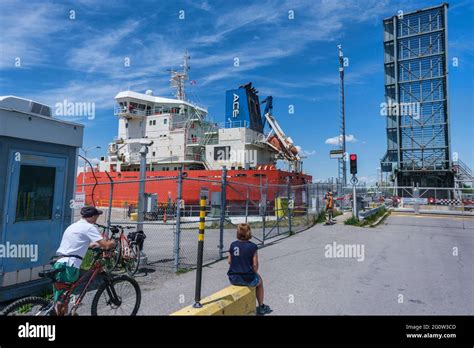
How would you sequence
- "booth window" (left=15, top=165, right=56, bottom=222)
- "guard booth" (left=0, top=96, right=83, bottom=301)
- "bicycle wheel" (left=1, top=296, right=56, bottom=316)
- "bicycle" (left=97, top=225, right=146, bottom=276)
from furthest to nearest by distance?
"bicycle" (left=97, top=225, right=146, bottom=276), "booth window" (left=15, top=165, right=56, bottom=222), "guard booth" (left=0, top=96, right=83, bottom=301), "bicycle wheel" (left=1, top=296, right=56, bottom=316)

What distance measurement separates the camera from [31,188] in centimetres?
→ 509

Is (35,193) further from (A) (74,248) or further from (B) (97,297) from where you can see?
(B) (97,297)

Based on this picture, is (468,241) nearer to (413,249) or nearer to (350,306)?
(413,249)

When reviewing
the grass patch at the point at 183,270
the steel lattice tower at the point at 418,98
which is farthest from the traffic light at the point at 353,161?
the steel lattice tower at the point at 418,98

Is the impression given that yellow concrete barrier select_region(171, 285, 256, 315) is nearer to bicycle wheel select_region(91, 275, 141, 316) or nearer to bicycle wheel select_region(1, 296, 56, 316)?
bicycle wheel select_region(91, 275, 141, 316)

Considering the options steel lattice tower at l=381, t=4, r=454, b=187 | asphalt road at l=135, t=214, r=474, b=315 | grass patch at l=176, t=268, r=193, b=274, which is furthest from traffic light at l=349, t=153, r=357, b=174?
steel lattice tower at l=381, t=4, r=454, b=187

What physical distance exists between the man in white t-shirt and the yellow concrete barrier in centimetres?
124

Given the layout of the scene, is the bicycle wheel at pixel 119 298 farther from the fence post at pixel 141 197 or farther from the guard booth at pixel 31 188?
the fence post at pixel 141 197

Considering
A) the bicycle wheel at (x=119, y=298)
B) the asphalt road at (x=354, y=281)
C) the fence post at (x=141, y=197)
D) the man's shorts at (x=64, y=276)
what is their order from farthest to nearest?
1. the fence post at (x=141, y=197)
2. the asphalt road at (x=354, y=281)
3. the bicycle wheel at (x=119, y=298)
4. the man's shorts at (x=64, y=276)

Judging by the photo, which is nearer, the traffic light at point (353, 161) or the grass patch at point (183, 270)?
the grass patch at point (183, 270)

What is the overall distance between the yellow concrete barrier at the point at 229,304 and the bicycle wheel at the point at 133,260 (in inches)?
123

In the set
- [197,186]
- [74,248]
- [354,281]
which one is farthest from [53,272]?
[197,186]

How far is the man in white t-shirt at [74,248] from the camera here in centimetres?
350

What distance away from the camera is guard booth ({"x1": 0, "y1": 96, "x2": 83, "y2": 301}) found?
4.71m
